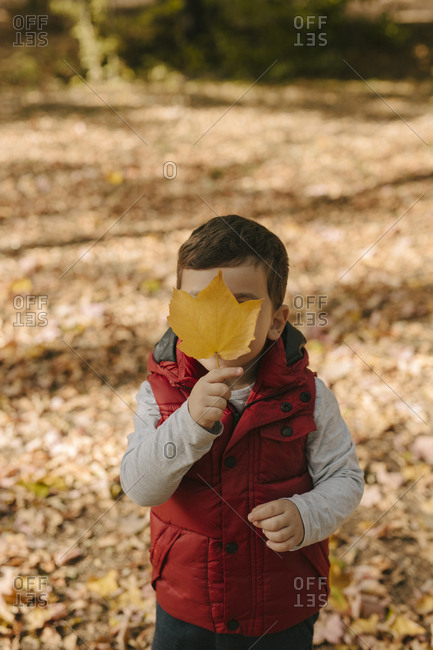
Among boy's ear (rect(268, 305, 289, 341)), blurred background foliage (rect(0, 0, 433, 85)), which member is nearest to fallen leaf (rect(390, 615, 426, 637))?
boy's ear (rect(268, 305, 289, 341))

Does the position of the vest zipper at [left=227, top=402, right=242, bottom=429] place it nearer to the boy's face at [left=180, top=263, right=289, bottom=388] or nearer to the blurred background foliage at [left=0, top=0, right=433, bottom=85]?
the boy's face at [left=180, top=263, right=289, bottom=388]

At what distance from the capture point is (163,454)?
1.42 metres

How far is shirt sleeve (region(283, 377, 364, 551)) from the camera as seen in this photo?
5.08 ft

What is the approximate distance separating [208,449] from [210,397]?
0.16 m

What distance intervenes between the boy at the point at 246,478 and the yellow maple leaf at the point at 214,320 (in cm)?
20

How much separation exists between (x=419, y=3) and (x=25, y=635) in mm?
22899

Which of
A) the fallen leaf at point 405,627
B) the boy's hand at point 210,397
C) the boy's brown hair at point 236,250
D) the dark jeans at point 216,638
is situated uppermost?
the boy's brown hair at point 236,250

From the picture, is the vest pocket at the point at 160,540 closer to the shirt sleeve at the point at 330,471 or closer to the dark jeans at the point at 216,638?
the dark jeans at the point at 216,638

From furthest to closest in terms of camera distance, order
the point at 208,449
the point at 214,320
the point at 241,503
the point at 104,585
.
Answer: the point at 104,585
the point at 241,503
the point at 208,449
the point at 214,320

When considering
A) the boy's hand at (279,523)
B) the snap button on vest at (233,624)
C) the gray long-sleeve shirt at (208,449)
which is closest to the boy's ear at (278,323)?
the gray long-sleeve shirt at (208,449)

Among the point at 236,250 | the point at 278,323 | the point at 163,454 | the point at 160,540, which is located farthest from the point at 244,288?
the point at 160,540

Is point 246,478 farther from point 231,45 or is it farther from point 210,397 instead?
point 231,45

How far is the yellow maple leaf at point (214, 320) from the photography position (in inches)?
49.3

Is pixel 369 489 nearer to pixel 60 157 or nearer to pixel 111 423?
pixel 111 423
